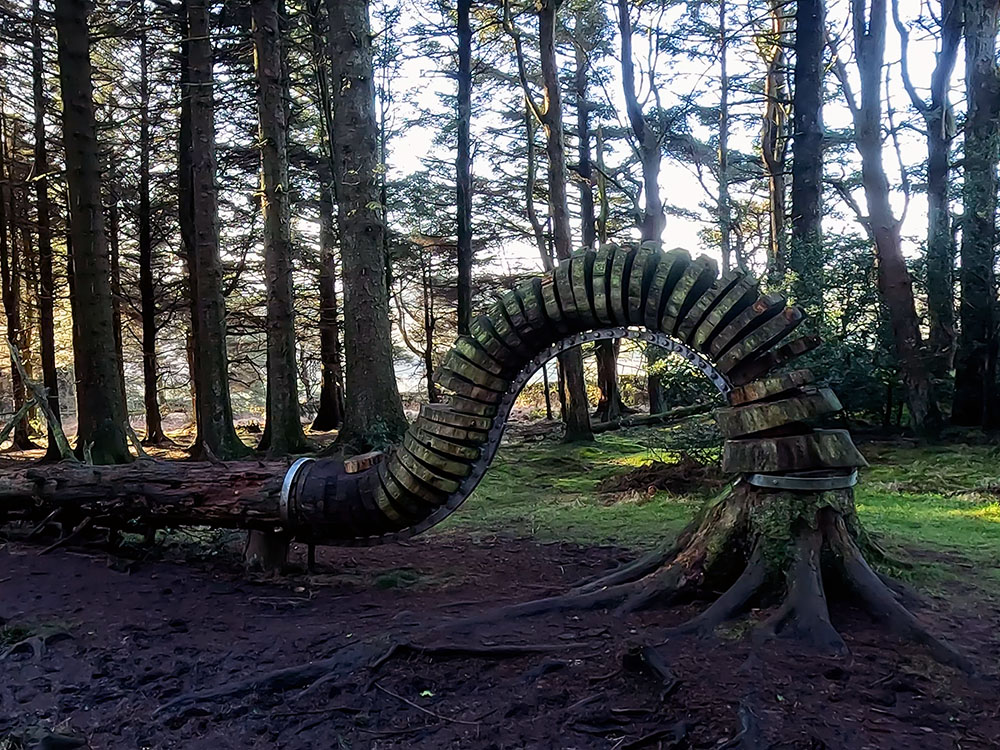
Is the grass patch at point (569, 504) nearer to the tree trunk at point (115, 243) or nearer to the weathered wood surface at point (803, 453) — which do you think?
the weathered wood surface at point (803, 453)

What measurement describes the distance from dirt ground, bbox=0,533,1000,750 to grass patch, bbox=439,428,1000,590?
5.16ft

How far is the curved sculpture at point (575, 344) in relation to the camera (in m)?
4.19

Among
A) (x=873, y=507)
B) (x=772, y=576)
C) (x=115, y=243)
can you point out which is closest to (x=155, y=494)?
(x=772, y=576)

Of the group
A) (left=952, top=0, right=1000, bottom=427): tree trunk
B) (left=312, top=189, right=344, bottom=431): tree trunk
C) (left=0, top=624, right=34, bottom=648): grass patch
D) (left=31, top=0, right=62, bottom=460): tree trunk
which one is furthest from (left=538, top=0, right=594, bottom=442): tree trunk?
(left=0, top=624, right=34, bottom=648): grass patch

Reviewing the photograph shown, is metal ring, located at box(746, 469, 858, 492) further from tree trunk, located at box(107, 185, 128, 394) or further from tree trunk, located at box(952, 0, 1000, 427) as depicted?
tree trunk, located at box(107, 185, 128, 394)

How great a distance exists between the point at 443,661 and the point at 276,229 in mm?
10141

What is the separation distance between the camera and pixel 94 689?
3.93 m

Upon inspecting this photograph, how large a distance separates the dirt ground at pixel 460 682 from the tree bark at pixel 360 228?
5.67 m

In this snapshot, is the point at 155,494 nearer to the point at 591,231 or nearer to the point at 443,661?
the point at 443,661

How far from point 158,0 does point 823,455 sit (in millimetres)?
16361

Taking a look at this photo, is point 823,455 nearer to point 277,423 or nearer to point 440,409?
point 440,409

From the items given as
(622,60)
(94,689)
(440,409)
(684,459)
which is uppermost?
(622,60)

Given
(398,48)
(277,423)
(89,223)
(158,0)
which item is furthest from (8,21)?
(277,423)

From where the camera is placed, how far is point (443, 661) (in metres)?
3.81
